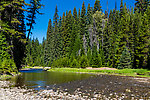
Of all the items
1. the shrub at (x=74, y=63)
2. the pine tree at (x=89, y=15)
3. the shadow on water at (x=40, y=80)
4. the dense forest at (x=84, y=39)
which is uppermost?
the pine tree at (x=89, y=15)

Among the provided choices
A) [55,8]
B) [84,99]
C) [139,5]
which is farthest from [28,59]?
[84,99]

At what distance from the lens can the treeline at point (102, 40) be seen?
41.4m

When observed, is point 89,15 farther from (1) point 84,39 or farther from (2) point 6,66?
(2) point 6,66

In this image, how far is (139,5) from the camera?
225 feet

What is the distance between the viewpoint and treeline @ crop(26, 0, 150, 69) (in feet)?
136

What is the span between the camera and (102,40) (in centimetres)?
6278

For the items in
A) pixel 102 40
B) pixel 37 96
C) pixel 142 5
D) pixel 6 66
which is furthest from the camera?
pixel 142 5

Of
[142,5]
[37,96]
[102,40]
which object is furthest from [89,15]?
[37,96]

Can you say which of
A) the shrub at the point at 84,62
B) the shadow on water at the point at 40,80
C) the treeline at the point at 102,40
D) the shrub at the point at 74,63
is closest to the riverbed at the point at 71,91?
the shadow on water at the point at 40,80

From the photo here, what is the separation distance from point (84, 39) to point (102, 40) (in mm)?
9710

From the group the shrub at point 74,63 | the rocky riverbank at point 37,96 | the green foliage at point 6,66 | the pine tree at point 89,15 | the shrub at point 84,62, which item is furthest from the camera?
the pine tree at point 89,15

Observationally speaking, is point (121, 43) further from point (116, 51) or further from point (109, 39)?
point (109, 39)

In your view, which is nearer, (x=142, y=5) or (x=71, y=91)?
(x=71, y=91)

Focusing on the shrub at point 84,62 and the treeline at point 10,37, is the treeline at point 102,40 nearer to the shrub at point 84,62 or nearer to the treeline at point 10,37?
the shrub at point 84,62
